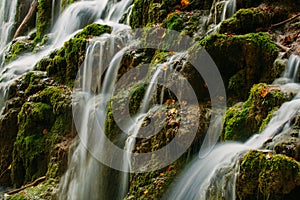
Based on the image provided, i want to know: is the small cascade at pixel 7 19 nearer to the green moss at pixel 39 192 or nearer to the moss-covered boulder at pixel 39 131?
the moss-covered boulder at pixel 39 131

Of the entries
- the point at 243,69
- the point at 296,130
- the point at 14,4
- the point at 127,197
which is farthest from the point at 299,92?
the point at 14,4

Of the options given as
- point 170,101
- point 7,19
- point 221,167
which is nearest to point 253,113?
point 221,167

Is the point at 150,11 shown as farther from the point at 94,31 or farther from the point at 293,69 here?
the point at 293,69

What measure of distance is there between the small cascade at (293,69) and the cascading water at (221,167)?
0.01 meters

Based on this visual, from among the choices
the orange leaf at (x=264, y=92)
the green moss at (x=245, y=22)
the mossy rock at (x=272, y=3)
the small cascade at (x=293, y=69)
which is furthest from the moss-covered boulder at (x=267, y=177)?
the mossy rock at (x=272, y=3)

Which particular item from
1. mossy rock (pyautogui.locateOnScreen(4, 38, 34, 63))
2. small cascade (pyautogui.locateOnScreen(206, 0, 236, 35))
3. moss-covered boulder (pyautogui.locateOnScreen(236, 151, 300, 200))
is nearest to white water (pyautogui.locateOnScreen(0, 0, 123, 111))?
mossy rock (pyautogui.locateOnScreen(4, 38, 34, 63))

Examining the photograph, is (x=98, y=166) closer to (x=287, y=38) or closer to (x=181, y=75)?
Result: (x=181, y=75)

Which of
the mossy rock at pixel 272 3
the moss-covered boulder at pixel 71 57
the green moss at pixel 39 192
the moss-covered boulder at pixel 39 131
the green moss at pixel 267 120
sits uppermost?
the mossy rock at pixel 272 3

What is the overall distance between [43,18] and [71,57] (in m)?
4.22

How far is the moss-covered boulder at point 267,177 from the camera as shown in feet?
13.3

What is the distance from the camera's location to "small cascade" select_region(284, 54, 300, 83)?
563 cm

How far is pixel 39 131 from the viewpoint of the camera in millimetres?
8711

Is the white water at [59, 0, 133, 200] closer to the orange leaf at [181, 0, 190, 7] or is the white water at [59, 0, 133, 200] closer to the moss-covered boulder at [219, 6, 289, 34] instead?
the orange leaf at [181, 0, 190, 7]

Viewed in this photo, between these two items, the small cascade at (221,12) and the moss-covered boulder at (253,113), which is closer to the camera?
the moss-covered boulder at (253,113)
